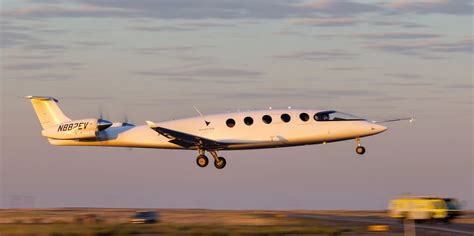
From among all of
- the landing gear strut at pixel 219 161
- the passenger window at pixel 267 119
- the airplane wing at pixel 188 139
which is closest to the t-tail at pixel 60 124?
the airplane wing at pixel 188 139

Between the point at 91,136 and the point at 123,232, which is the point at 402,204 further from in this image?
the point at 91,136

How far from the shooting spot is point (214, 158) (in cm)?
5766

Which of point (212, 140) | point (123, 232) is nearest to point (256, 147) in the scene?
point (212, 140)

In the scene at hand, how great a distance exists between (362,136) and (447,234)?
1453 cm

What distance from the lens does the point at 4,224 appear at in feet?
164

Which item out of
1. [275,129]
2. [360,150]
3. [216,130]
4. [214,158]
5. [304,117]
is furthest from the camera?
[214,158]

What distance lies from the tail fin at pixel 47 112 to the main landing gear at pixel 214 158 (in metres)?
8.43

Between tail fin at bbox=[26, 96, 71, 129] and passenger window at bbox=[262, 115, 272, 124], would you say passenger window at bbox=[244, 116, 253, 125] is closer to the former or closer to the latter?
passenger window at bbox=[262, 115, 272, 124]

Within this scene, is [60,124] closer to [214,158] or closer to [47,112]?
[47,112]

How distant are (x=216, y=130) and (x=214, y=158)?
2360 millimetres

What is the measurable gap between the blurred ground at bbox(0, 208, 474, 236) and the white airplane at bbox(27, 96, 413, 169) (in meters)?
3.99

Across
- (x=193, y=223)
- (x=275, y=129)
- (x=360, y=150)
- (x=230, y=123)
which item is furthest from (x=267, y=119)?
(x=193, y=223)

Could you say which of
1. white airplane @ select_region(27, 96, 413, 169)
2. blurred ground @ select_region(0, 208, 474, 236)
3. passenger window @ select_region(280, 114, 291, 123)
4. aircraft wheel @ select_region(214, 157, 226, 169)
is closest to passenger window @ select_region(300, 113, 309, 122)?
white airplane @ select_region(27, 96, 413, 169)

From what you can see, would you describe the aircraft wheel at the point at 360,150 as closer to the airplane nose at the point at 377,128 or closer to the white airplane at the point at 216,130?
the white airplane at the point at 216,130
